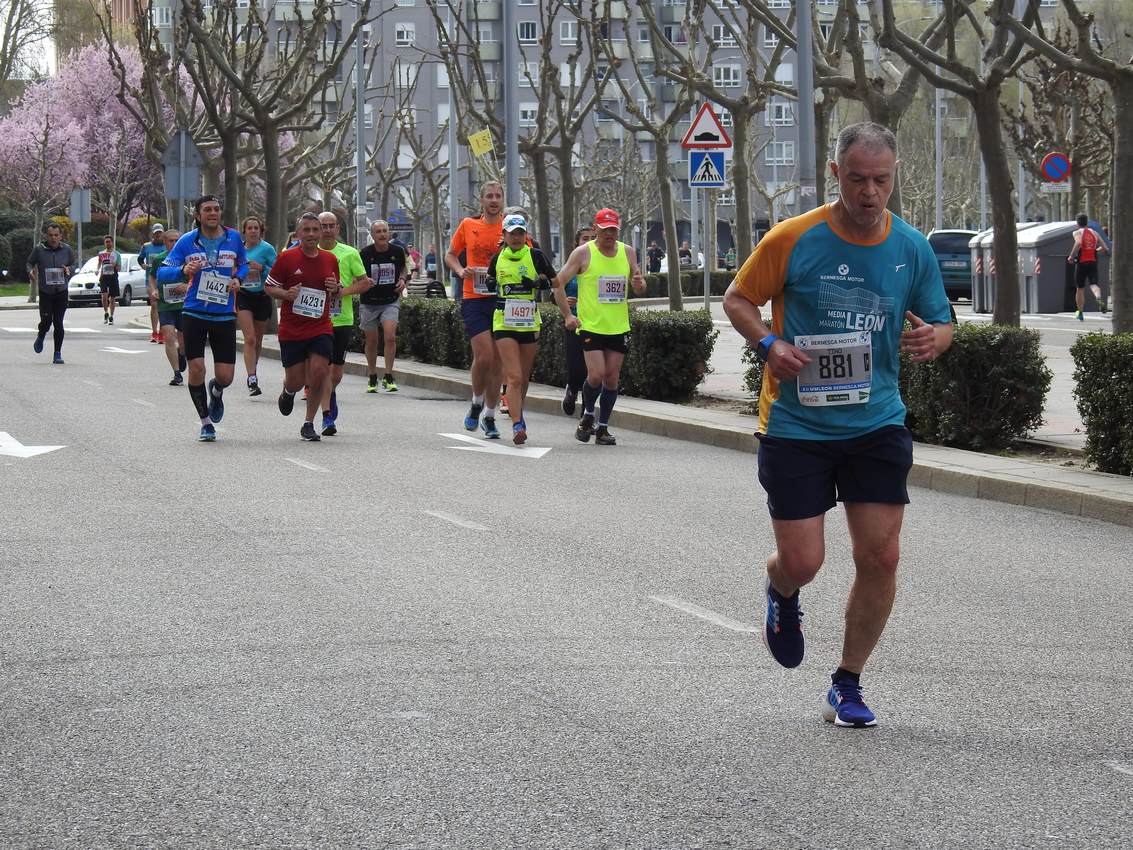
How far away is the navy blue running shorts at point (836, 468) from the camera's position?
233 inches

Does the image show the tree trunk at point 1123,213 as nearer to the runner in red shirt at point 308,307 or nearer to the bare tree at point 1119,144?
the bare tree at point 1119,144

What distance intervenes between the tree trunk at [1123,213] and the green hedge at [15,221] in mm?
65011

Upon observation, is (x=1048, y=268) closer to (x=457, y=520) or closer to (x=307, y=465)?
(x=307, y=465)

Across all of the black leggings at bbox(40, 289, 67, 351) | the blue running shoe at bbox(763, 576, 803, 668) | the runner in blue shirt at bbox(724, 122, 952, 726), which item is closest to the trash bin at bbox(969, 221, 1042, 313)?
the black leggings at bbox(40, 289, 67, 351)

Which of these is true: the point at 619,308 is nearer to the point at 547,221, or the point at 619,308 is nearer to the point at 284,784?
the point at 284,784

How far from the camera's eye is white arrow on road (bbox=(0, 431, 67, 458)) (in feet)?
48.1

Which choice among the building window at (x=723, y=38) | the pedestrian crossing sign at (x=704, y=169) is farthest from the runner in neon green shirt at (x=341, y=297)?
the building window at (x=723, y=38)

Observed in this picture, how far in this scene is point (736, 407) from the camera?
18312mm

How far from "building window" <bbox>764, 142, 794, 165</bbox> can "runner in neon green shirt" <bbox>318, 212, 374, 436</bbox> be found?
104m

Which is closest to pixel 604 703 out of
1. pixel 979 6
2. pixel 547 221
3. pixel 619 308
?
pixel 619 308

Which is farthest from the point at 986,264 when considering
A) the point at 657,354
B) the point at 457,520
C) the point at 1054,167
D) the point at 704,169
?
the point at 457,520

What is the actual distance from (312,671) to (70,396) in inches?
579

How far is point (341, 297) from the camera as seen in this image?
16922 mm

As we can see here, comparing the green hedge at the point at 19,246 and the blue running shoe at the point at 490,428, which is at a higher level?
→ the green hedge at the point at 19,246
